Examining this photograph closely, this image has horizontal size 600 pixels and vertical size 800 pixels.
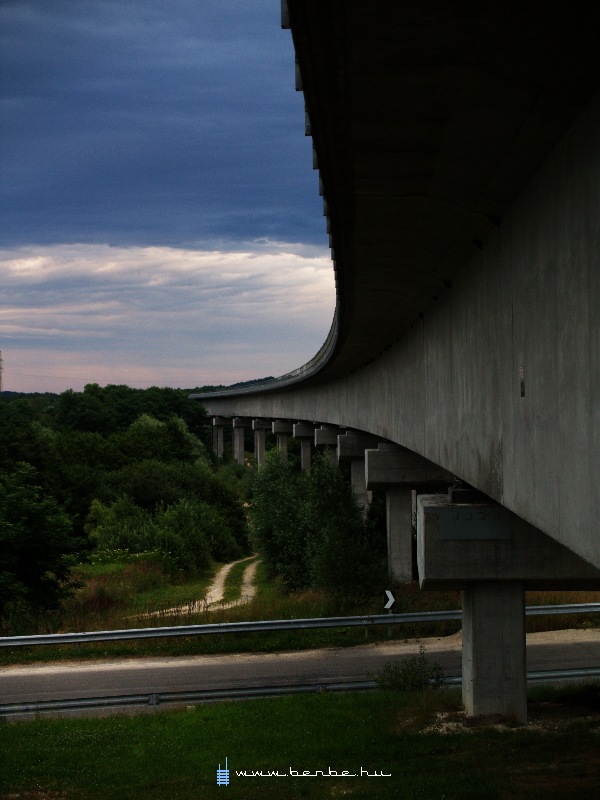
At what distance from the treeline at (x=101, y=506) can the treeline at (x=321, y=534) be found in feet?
13.2

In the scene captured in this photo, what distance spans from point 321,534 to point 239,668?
14890 millimetres

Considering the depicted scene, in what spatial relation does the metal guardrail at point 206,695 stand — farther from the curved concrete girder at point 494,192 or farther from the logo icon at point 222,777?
the curved concrete girder at point 494,192

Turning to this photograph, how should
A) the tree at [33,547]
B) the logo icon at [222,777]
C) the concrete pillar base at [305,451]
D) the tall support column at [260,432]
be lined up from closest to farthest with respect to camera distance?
1. the logo icon at [222,777]
2. the tree at [33,547]
3. the concrete pillar base at [305,451]
4. the tall support column at [260,432]

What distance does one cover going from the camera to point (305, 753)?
1438cm

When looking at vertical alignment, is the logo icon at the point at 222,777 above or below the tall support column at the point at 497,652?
below

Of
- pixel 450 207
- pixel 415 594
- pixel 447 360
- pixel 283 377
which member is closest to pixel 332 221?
pixel 450 207

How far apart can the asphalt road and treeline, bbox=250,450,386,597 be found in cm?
750

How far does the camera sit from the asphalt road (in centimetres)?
2023

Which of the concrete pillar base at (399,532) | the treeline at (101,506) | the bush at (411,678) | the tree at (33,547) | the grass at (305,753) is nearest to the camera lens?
the grass at (305,753)

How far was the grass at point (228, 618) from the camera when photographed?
77.3 feet

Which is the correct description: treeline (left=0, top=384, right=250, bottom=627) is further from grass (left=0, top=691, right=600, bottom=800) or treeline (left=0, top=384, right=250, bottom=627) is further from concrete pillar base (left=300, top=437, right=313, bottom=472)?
grass (left=0, top=691, right=600, bottom=800)

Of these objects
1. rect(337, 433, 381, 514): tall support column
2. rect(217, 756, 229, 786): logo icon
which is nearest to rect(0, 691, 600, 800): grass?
rect(217, 756, 229, 786): logo icon

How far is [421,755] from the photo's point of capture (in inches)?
563

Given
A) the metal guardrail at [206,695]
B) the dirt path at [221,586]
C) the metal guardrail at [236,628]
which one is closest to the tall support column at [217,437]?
the dirt path at [221,586]
